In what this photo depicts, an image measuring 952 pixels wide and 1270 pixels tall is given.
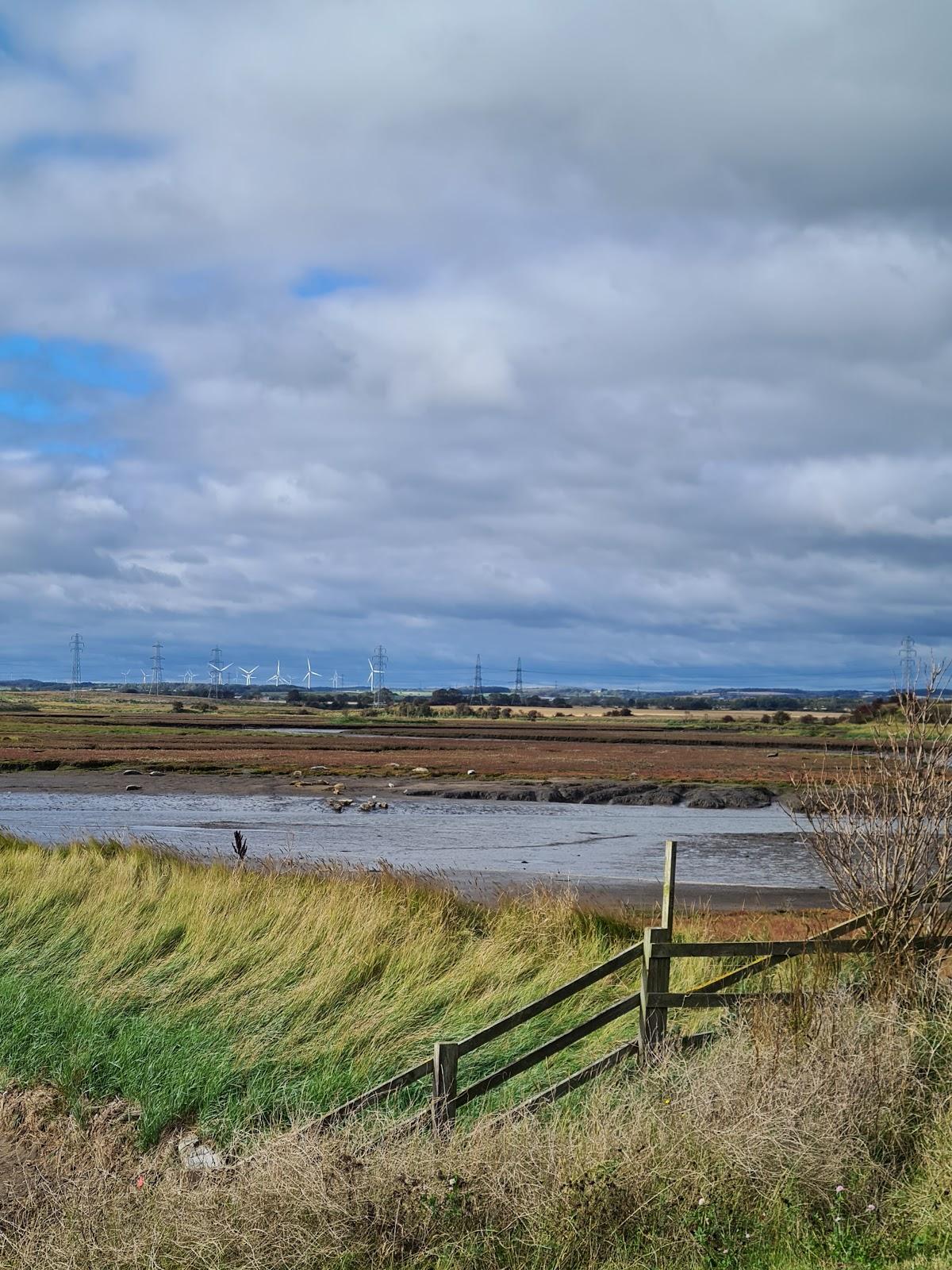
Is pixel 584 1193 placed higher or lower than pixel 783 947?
lower

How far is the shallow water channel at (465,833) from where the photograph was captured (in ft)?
105

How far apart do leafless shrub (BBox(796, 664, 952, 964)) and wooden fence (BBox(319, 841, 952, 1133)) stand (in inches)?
9.3

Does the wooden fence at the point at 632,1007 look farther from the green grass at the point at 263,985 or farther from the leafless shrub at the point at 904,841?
the green grass at the point at 263,985

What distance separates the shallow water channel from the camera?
105 ft

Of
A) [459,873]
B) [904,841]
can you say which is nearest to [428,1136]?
[904,841]

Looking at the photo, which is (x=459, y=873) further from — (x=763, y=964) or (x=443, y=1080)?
(x=443, y=1080)

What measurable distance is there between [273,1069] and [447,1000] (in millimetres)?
2196

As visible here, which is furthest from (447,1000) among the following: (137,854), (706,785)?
(706,785)

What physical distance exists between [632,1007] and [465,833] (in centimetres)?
3012

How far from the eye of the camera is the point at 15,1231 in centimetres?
954

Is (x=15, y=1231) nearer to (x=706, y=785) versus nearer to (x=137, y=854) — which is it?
(x=137, y=854)

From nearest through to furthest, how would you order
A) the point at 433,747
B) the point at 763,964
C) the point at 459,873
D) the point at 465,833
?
the point at 763,964, the point at 459,873, the point at 465,833, the point at 433,747

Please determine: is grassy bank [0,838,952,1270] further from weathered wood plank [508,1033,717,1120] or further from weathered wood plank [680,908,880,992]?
weathered wood plank [680,908,880,992]

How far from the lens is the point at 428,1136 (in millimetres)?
9406
